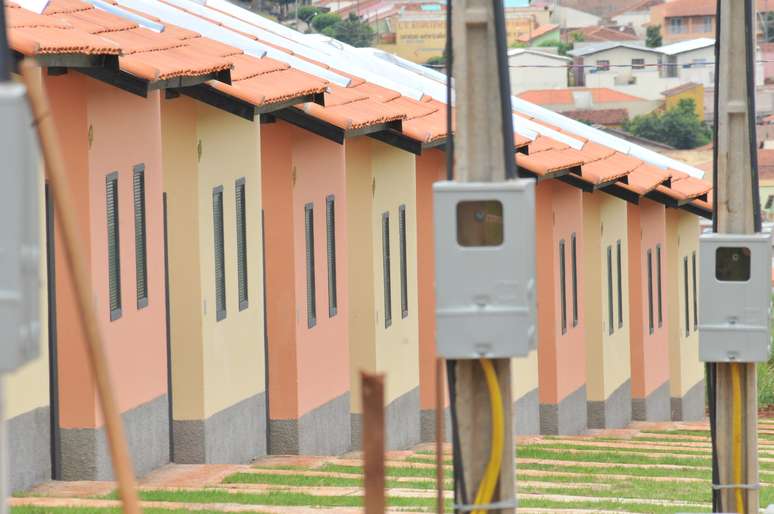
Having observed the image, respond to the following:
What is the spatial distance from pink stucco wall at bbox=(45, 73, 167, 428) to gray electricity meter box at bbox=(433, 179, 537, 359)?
733 cm

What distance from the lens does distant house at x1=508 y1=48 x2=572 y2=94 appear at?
389 feet

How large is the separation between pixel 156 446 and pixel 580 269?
14068 mm

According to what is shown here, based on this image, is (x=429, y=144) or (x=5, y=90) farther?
(x=429, y=144)

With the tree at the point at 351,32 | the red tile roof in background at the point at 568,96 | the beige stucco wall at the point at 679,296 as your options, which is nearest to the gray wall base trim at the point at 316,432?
the beige stucco wall at the point at 679,296

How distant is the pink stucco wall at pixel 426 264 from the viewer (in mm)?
23562

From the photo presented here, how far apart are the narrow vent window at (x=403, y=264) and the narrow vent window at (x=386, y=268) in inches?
19.2

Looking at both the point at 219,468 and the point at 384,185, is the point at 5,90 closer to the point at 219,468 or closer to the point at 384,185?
the point at 219,468

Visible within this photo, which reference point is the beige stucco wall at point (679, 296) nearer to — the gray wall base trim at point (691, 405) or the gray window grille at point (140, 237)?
the gray wall base trim at point (691, 405)

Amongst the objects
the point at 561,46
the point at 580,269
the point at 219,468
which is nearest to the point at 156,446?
the point at 219,468

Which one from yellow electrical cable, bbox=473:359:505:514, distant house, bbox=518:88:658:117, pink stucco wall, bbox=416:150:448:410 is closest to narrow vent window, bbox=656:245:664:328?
pink stucco wall, bbox=416:150:448:410

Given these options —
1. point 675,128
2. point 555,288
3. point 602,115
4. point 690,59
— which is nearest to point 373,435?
point 555,288

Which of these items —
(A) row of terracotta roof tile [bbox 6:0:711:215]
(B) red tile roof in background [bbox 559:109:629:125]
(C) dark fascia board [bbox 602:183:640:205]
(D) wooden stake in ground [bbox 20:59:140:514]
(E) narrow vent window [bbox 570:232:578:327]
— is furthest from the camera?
(B) red tile roof in background [bbox 559:109:629:125]

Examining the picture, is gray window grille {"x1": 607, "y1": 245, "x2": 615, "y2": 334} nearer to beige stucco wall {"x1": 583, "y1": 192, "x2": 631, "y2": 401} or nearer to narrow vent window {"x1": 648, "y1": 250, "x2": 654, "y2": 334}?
beige stucco wall {"x1": 583, "y1": 192, "x2": 631, "y2": 401}

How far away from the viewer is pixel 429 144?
2059 cm
